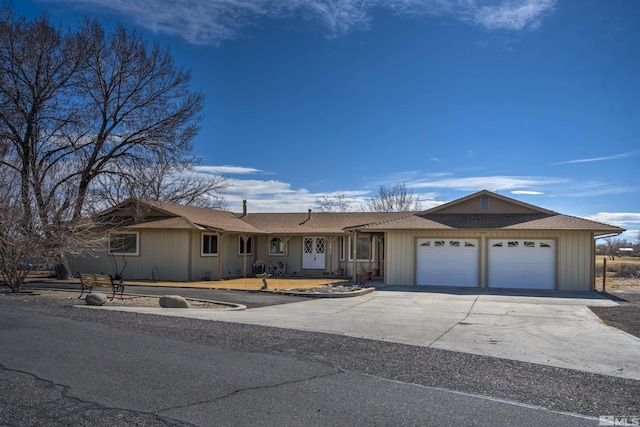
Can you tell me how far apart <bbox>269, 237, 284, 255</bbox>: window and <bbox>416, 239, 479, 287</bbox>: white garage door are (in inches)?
418

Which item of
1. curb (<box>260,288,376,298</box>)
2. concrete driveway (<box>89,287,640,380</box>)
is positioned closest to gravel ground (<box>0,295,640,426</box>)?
concrete driveway (<box>89,287,640,380</box>)

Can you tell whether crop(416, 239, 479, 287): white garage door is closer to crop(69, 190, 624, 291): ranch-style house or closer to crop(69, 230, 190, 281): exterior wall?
crop(69, 190, 624, 291): ranch-style house

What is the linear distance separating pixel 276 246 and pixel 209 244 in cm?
572

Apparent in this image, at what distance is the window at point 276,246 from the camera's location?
104 ft

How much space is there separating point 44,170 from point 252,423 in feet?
73.5

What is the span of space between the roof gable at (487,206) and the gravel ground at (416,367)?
598 inches

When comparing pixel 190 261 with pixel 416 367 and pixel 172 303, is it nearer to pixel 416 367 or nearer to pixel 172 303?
pixel 172 303

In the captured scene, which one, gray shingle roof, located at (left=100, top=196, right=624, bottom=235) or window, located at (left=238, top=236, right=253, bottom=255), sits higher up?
gray shingle roof, located at (left=100, top=196, right=624, bottom=235)

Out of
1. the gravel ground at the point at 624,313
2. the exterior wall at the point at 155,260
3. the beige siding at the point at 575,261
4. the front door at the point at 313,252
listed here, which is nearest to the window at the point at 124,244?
the exterior wall at the point at 155,260

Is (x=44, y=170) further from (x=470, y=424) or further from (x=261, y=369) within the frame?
(x=470, y=424)

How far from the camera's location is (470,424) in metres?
5.36

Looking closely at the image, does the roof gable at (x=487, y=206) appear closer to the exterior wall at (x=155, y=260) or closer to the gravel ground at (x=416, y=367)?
the exterior wall at (x=155, y=260)

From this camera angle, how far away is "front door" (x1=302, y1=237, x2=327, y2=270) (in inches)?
1202

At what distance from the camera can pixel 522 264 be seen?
21.9m
